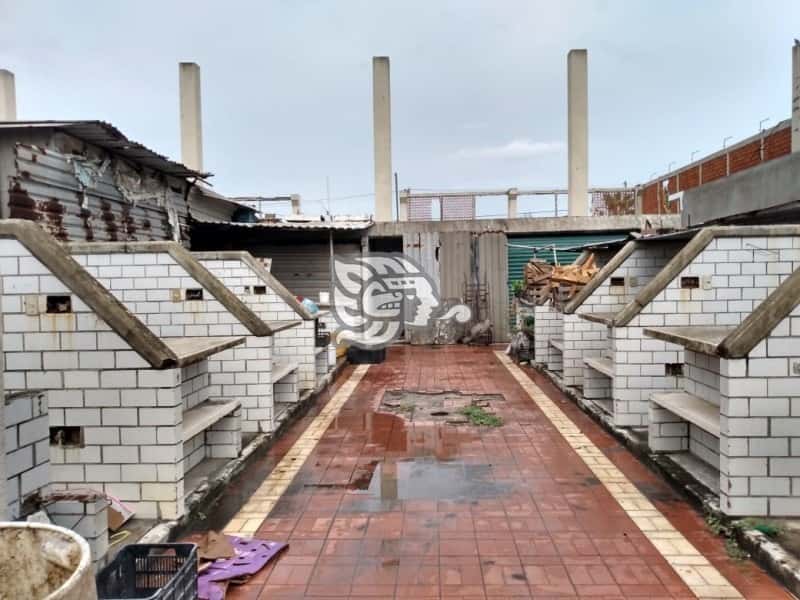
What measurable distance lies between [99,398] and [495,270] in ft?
39.2

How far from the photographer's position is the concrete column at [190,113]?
1769cm

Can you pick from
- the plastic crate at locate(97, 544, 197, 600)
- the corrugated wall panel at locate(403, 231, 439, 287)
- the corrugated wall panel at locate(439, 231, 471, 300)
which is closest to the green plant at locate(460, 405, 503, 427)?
the plastic crate at locate(97, 544, 197, 600)

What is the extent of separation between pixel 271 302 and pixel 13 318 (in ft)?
14.0

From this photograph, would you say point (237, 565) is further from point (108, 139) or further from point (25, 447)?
point (108, 139)

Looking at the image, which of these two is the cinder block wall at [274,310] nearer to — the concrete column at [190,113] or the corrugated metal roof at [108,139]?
the corrugated metal roof at [108,139]

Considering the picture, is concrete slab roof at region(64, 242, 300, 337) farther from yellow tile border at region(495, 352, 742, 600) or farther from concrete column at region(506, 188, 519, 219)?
concrete column at region(506, 188, 519, 219)

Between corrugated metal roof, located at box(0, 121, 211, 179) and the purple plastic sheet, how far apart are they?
5620 millimetres

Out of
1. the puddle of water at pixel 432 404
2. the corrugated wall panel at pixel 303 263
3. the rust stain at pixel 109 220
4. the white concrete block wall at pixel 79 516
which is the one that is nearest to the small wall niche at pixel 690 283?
the puddle of water at pixel 432 404

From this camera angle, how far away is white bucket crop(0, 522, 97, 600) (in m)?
2.08

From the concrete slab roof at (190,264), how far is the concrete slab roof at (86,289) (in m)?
1.68

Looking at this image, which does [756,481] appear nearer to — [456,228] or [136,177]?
[136,177]

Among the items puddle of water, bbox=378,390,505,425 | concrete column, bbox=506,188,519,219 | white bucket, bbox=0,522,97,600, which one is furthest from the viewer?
concrete column, bbox=506,188,519,219

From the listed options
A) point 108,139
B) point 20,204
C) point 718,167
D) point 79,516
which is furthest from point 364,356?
point 718,167

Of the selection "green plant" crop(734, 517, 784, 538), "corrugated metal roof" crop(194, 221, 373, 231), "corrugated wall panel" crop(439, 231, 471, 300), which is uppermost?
"corrugated metal roof" crop(194, 221, 373, 231)
